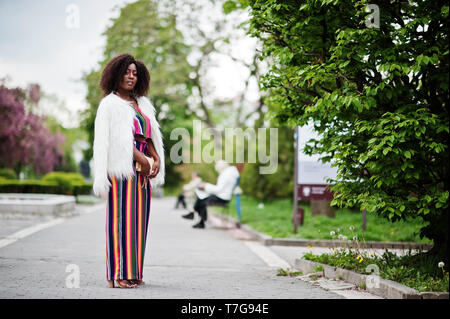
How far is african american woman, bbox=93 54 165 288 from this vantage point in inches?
213

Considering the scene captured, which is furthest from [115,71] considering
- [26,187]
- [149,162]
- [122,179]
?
[26,187]

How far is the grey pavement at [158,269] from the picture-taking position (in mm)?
5395

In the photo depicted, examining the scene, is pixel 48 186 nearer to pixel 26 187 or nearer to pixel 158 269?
pixel 26 187

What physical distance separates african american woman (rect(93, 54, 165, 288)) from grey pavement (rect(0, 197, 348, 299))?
277mm

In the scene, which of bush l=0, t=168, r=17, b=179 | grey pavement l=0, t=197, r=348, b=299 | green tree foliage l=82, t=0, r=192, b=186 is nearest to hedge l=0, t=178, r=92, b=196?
bush l=0, t=168, r=17, b=179

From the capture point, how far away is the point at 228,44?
1049 inches

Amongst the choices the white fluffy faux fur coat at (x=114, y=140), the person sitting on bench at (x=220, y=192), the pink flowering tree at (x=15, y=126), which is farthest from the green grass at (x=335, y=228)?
the pink flowering tree at (x=15, y=126)

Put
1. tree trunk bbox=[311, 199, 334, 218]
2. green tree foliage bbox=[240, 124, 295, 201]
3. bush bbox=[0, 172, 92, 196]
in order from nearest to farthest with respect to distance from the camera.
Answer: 1. tree trunk bbox=[311, 199, 334, 218]
2. bush bbox=[0, 172, 92, 196]
3. green tree foliage bbox=[240, 124, 295, 201]

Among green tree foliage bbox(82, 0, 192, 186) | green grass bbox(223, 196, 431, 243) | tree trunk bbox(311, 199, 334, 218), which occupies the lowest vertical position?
green grass bbox(223, 196, 431, 243)

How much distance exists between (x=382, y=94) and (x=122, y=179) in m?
2.69

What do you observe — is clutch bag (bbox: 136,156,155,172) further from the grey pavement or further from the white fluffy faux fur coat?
the grey pavement

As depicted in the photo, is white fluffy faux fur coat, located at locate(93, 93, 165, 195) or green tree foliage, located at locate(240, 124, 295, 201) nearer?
white fluffy faux fur coat, located at locate(93, 93, 165, 195)

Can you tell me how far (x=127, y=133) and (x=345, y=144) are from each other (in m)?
2.30

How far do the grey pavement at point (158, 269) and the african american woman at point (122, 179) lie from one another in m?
0.28
